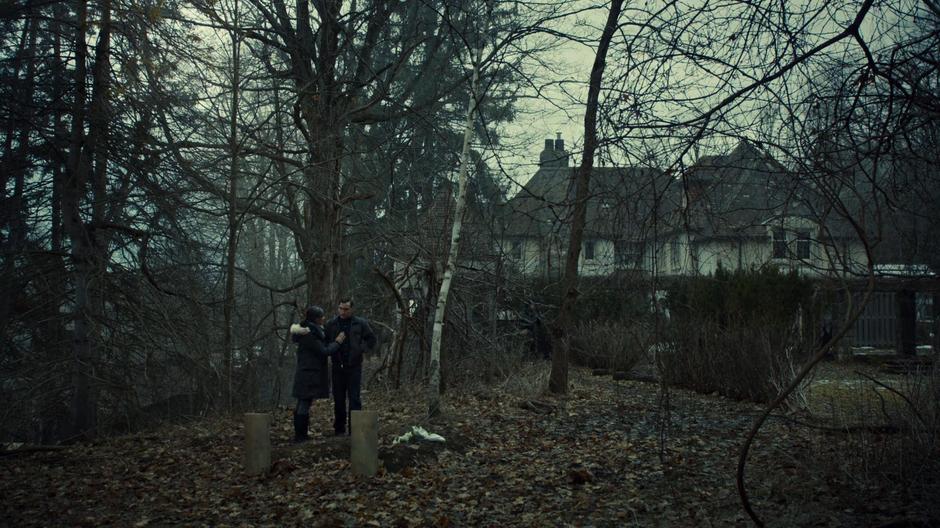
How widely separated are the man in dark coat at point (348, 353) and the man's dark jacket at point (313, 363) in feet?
0.60

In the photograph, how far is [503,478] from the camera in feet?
25.9

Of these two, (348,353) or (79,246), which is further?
(79,246)

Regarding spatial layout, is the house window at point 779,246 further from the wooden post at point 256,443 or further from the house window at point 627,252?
the wooden post at point 256,443

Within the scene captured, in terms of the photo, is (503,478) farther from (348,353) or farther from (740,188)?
(740,188)

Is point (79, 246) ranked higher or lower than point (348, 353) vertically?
higher

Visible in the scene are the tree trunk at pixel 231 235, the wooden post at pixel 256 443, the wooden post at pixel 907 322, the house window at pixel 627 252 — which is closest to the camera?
the house window at pixel 627 252

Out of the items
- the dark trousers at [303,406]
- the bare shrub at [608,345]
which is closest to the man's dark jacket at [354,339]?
the dark trousers at [303,406]

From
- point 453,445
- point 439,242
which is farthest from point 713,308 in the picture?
point 453,445

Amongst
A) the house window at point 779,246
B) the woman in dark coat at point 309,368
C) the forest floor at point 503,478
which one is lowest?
the forest floor at point 503,478

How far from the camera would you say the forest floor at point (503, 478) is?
6.12 m

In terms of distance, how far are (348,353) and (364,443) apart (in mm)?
2099

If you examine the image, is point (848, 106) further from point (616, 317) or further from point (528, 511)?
point (616, 317)

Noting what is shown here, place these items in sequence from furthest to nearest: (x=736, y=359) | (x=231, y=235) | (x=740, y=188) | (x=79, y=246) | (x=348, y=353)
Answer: (x=736, y=359) < (x=231, y=235) < (x=79, y=246) < (x=348, y=353) < (x=740, y=188)

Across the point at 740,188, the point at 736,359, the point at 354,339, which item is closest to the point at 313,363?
the point at 354,339
